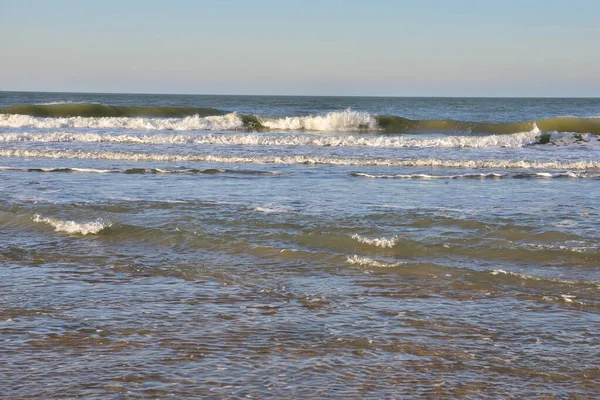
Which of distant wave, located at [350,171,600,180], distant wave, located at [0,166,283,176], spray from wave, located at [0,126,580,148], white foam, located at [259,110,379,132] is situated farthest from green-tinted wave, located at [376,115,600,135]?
distant wave, located at [0,166,283,176]

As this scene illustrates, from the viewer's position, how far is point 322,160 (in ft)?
60.1

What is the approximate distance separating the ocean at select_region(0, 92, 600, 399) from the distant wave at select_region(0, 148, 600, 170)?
84.2 inches

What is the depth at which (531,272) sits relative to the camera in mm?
7090

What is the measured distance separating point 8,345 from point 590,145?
77.9 ft

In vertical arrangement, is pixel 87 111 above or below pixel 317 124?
above

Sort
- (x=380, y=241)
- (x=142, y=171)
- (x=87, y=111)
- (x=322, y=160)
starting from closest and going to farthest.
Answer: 1. (x=380, y=241)
2. (x=142, y=171)
3. (x=322, y=160)
4. (x=87, y=111)

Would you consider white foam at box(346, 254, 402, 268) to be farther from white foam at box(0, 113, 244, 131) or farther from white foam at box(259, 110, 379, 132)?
white foam at box(259, 110, 379, 132)

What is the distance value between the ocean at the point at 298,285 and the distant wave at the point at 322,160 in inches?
84.2

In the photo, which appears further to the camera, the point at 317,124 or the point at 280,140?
the point at 317,124

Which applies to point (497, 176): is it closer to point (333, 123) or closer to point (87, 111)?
point (333, 123)

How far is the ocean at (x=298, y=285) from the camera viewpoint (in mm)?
4418

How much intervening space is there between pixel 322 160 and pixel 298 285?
1191 cm

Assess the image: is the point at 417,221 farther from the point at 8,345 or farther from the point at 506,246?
the point at 8,345

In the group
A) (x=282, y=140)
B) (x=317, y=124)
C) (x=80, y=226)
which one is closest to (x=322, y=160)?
(x=282, y=140)
